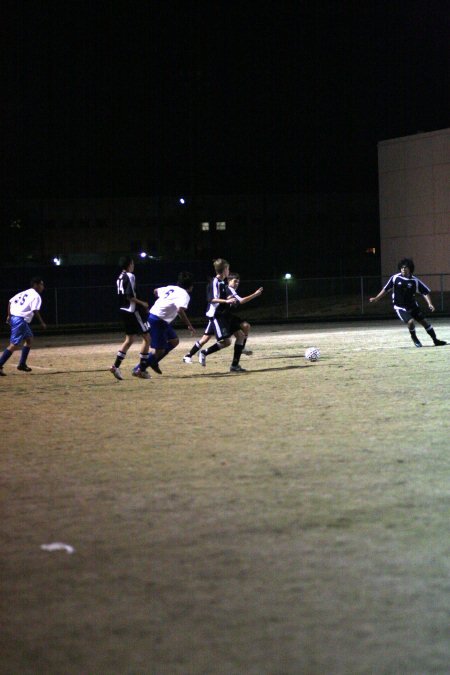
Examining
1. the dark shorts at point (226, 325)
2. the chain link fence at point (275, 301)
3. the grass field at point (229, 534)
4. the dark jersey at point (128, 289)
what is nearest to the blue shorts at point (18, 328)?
the dark jersey at point (128, 289)

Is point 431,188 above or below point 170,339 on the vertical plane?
above

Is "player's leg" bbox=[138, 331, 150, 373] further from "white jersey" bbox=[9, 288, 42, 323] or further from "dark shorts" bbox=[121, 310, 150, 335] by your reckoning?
"white jersey" bbox=[9, 288, 42, 323]

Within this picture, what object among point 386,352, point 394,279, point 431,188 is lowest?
point 386,352

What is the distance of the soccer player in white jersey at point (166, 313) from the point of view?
664 inches

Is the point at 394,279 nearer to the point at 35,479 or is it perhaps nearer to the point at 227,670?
the point at 35,479

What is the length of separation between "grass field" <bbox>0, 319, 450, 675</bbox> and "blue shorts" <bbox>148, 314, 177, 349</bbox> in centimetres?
282

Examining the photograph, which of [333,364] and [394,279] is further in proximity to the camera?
[394,279]

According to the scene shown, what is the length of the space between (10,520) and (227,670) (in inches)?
129

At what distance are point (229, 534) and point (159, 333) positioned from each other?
10.7 m

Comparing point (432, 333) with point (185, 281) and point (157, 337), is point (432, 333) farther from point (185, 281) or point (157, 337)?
point (157, 337)

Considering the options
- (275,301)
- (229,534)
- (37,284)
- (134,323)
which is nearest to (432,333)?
(134,323)

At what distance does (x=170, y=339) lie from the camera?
1738 centimetres

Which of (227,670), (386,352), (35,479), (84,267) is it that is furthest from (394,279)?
(84,267)

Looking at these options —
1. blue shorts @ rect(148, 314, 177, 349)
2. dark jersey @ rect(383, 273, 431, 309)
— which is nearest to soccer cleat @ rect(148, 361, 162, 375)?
blue shorts @ rect(148, 314, 177, 349)
